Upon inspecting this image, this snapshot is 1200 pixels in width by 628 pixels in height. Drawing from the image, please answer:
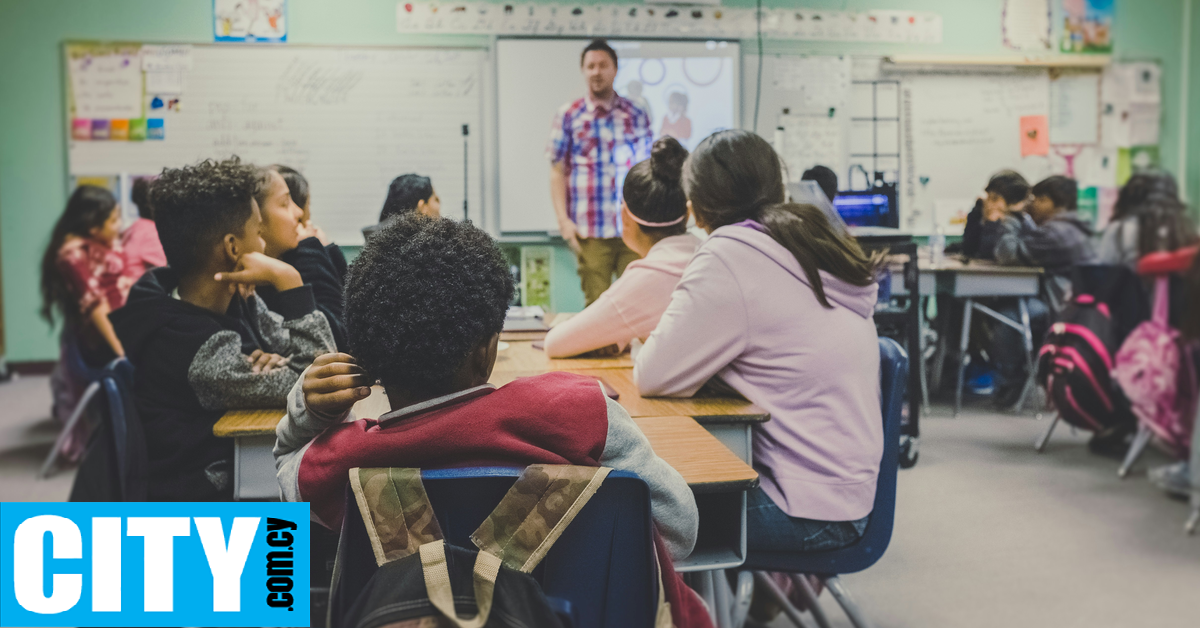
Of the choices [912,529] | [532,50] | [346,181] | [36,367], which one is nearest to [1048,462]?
[912,529]

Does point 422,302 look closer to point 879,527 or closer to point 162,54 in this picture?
point 879,527

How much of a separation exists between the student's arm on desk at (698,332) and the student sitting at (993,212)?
10.6 feet

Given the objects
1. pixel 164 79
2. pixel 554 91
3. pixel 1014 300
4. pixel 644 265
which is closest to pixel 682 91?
pixel 554 91

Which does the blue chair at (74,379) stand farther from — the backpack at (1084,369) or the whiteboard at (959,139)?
the whiteboard at (959,139)

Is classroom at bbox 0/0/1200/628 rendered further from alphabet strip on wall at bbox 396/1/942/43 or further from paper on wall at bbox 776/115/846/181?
paper on wall at bbox 776/115/846/181

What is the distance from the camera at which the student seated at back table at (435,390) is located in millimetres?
742

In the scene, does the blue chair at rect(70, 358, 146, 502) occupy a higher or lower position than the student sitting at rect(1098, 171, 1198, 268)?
lower

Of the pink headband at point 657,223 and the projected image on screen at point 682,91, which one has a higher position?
the projected image on screen at point 682,91

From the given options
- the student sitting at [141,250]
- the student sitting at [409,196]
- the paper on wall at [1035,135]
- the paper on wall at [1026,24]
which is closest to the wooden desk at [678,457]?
the student sitting at [409,196]

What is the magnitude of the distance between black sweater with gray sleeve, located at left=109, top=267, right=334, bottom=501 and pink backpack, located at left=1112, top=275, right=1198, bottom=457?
1161mm

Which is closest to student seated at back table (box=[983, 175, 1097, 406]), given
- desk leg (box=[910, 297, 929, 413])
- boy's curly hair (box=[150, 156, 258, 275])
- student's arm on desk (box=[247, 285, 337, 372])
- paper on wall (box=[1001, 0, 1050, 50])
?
desk leg (box=[910, 297, 929, 413])

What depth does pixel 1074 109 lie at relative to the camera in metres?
5.02

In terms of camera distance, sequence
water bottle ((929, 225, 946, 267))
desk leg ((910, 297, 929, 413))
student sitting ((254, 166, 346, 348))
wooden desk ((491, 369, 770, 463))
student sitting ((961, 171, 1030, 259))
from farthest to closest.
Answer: water bottle ((929, 225, 946, 267)), student sitting ((961, 171, 1030, 259)), desk leg ((910, 297, 929, 413)), student sitting ((254, 166, 346, 348)), wooden desk ((491, 369, 770, 463))

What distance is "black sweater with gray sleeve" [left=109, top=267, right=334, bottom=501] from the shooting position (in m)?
1.36
